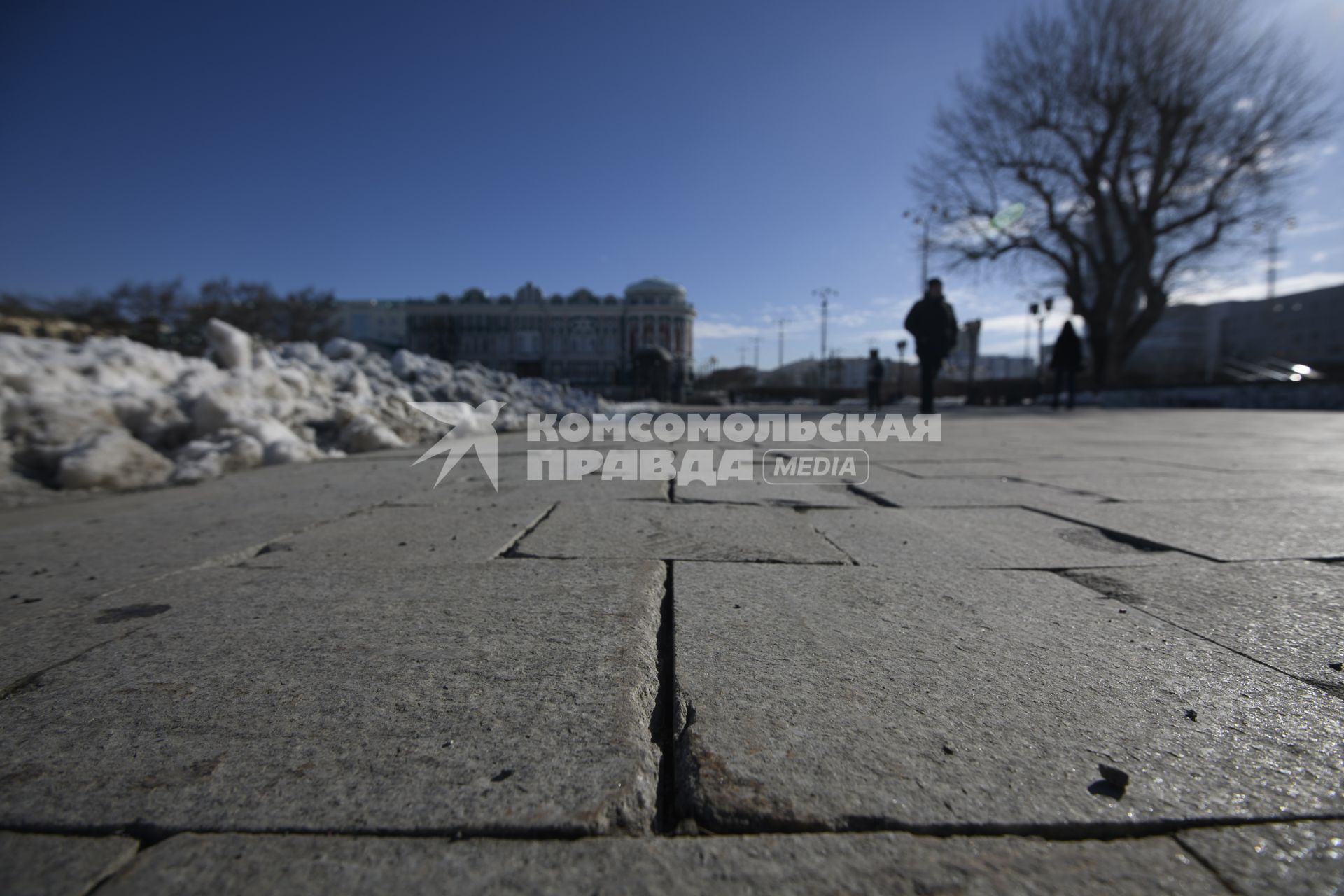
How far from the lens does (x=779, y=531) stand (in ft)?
6.99

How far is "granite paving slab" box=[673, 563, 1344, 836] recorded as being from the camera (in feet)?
2.35

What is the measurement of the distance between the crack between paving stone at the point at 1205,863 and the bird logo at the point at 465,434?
3362 mm

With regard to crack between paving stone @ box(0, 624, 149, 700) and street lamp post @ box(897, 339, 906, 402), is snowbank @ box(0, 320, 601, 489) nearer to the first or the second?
crack between paving stone @ box(0, 624, 149, 700)

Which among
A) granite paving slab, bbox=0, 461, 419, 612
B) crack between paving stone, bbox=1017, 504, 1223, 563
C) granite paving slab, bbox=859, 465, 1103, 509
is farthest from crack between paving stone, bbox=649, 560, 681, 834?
granite paving slab, bbox=859, 465, 1103, 509

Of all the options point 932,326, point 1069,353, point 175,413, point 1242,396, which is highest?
point 932,326

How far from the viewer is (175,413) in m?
4.43

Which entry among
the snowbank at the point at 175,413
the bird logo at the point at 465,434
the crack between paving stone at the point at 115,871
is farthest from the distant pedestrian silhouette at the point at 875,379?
the crack between paving stone at the point at 115,871

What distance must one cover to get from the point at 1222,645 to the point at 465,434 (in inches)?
258

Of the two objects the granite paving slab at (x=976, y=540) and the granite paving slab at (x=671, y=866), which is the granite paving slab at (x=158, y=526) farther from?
the granite paving slab at (x=976, y=540)

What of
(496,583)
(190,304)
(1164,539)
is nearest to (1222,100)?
(1164,539)

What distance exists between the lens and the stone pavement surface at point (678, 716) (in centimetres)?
65

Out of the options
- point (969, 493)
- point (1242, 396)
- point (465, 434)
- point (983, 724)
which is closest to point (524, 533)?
point (983, 724)

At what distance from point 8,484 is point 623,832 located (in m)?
4.42

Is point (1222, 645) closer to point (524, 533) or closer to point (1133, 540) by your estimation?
point (1133, 540)
